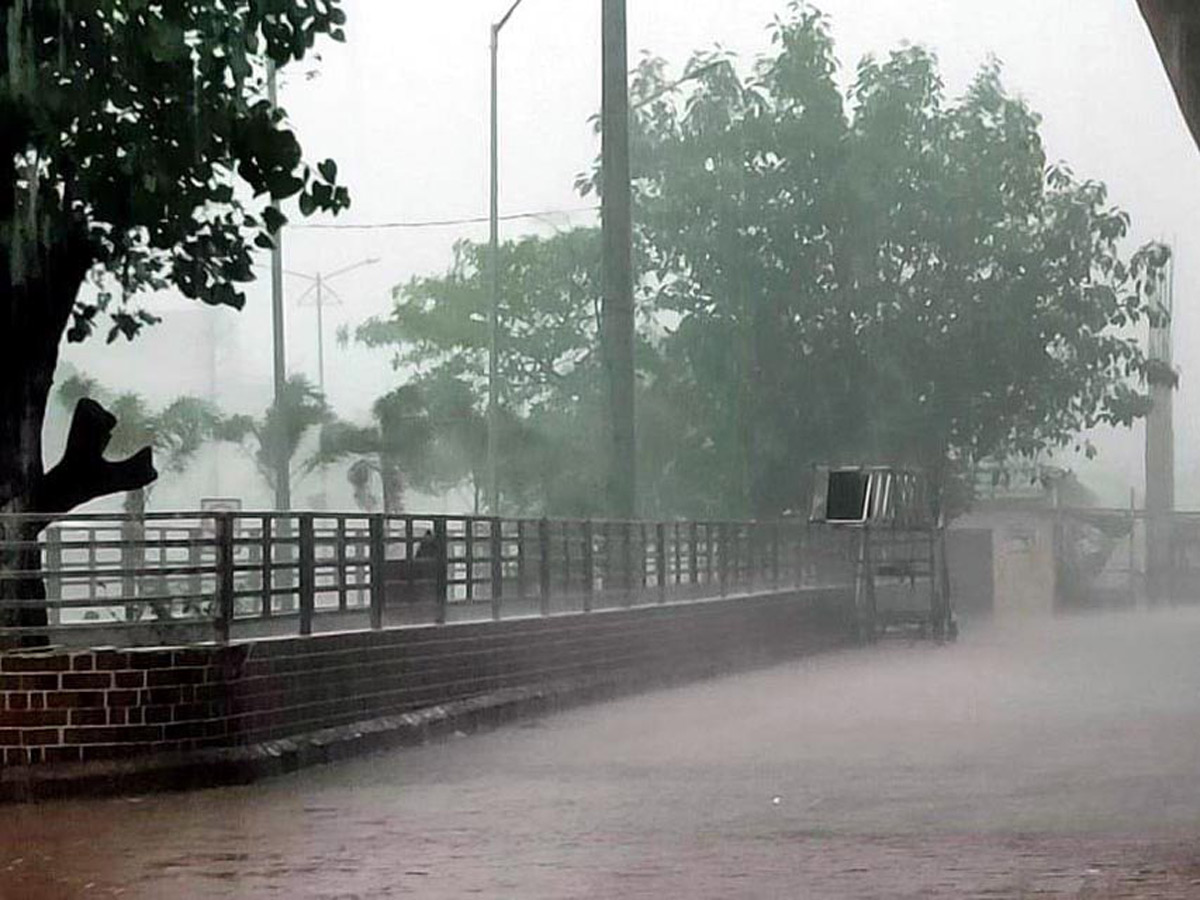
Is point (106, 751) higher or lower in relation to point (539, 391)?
lower

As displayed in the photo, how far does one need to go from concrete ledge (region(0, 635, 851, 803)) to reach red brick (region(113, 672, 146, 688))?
0.42m

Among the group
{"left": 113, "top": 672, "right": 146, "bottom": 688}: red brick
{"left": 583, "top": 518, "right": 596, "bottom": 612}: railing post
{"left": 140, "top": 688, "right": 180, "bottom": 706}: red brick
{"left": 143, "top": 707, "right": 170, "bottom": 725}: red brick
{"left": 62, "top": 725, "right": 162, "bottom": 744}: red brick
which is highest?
{"left": 583, "top": 518, "right": 596, "bottom": 612}: railing post

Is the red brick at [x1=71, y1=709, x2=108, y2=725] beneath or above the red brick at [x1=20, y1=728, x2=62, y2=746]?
above

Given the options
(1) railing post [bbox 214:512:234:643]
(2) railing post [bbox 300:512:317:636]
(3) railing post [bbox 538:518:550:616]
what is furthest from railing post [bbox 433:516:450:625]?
(1) railing post [bbox 214:512:234:643]

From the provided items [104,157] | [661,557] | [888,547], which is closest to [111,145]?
[104,157]

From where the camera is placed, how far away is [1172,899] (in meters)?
10.2

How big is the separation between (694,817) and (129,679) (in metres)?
3.72

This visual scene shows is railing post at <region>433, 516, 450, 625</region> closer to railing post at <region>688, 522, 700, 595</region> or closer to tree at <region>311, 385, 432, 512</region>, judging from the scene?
railing post at <region>688, 522, 700, 595</region>

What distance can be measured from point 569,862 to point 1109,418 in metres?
39.2

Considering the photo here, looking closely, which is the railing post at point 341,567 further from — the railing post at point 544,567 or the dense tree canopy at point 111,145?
the railing post at point 544,567

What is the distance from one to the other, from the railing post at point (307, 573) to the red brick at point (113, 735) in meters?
2.32

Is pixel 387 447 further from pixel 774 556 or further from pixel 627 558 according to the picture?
pixel 627 558

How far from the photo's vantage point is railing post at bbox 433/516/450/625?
2116 cm

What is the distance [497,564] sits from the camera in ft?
74.9
